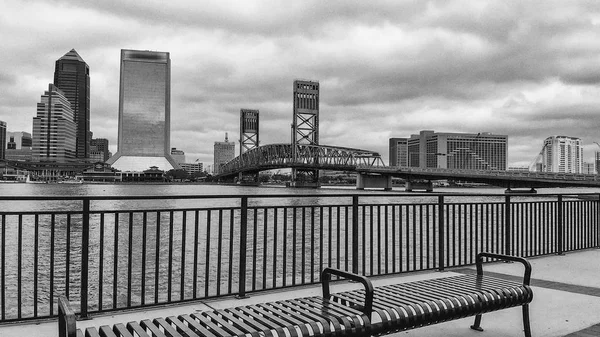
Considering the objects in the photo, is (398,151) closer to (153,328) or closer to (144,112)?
(144,112)

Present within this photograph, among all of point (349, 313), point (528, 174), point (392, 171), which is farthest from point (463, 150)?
point (349, 313)

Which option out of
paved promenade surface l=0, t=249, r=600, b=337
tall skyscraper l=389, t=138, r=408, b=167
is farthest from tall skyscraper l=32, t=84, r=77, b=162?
paved promenade surface l=0, t=249, r=600, b=337

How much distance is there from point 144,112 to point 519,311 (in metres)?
189

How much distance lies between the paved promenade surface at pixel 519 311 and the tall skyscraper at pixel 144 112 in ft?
560

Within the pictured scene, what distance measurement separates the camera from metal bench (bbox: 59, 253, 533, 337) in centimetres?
266

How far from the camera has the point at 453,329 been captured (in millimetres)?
4453

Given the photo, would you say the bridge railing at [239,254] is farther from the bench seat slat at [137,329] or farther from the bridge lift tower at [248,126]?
the bridge lift tower at [248,126]

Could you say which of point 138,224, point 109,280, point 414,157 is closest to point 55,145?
point 414,157

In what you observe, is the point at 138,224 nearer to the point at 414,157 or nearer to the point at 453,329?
the point at 453,329

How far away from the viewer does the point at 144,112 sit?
182 m

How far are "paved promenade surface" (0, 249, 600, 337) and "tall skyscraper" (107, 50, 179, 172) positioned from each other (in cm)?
17081

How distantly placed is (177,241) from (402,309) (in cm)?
1537

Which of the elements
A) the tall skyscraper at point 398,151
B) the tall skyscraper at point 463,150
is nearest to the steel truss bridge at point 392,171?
the tall skyscraper at point 463,150

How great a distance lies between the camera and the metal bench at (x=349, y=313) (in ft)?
A: 8.74
